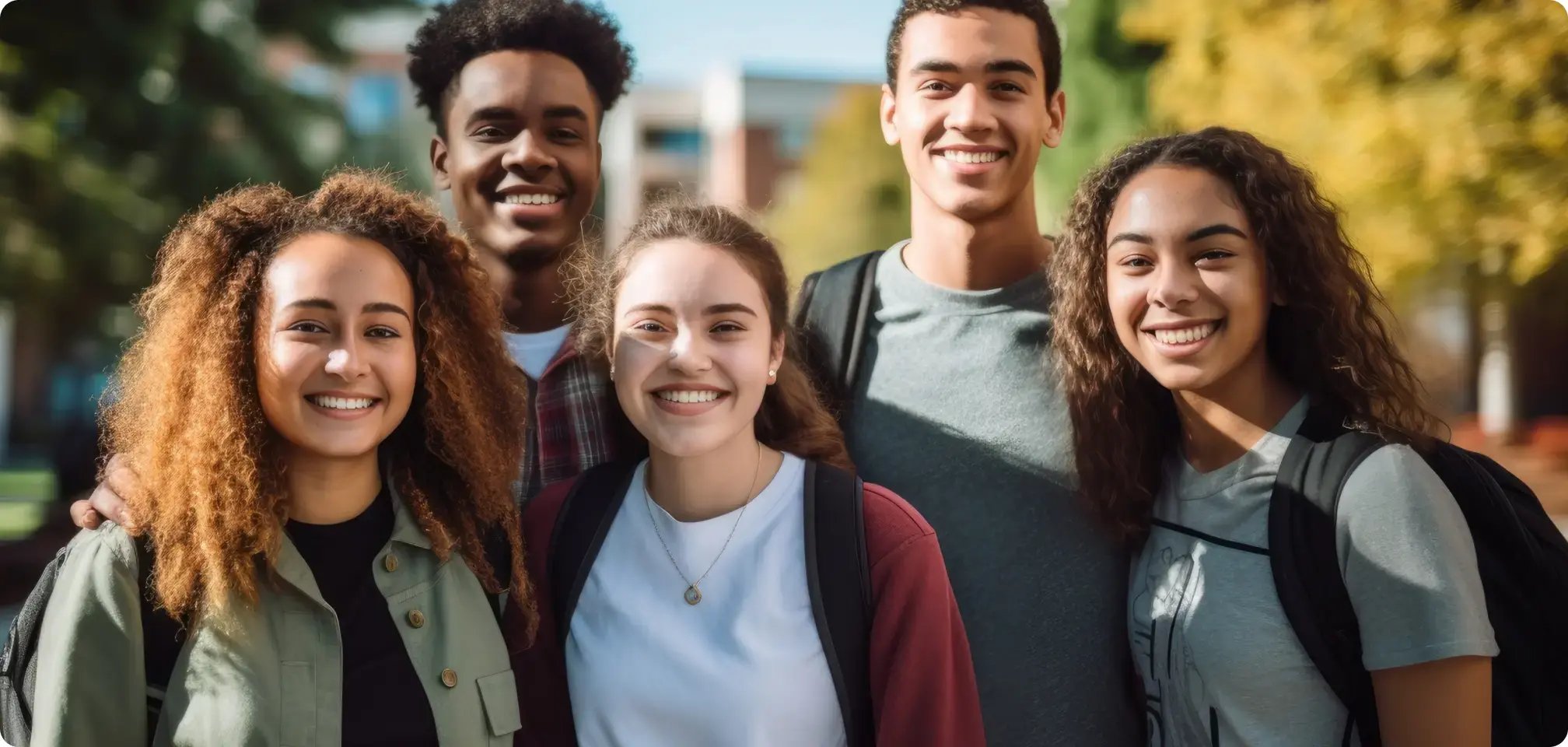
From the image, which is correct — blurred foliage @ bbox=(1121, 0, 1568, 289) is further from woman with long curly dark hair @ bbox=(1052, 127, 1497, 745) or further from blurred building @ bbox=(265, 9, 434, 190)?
blurred building @ bbox=(265, 9, 434, 190)

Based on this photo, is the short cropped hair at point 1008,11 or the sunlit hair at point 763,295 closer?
the sunlit hair at point 763,295

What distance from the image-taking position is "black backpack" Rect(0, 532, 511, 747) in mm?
2143

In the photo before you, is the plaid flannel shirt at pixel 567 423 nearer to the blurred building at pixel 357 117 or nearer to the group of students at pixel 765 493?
the group of students at pixel 765 493

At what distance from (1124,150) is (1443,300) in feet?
27.8

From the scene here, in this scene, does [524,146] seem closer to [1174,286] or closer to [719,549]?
[719,549]

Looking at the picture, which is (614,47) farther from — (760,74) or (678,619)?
(760,74)

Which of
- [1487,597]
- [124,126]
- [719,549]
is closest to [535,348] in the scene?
[719,549]

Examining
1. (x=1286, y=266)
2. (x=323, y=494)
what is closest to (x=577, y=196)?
(x=323, y=494)

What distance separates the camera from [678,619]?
2.32 meters

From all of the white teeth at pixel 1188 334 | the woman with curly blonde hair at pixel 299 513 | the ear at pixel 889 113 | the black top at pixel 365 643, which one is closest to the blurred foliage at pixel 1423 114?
the ear at pixel 889 113

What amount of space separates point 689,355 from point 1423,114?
6.20 m

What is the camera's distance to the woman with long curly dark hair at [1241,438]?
226cm

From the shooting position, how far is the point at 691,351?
2.42 meters

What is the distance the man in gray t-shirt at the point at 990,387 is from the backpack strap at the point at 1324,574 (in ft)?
1.65
